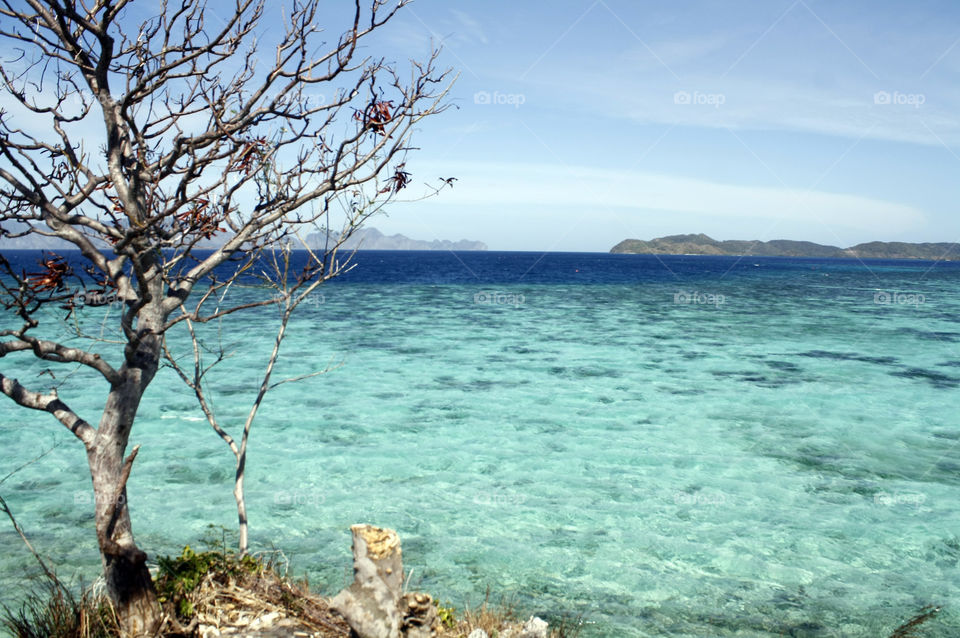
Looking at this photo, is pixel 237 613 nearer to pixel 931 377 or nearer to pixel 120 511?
pixel 120 511

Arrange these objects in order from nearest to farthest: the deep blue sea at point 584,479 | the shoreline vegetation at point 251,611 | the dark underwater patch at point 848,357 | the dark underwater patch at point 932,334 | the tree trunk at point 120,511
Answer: the tree trunk at point 120,511 → the shoreline vegetation at point 251,611 → the deep blue sea at point 584,479 → the dark underwater patch at point 848,357 → the dark underwater patch at point 932,334

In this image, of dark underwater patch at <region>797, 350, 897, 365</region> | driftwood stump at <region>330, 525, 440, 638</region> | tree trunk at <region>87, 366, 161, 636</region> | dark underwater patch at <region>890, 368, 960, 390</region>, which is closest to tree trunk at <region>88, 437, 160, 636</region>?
tree trunk at <region>87, 366, 161, 636</region>

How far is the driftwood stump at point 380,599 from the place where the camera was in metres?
3.80

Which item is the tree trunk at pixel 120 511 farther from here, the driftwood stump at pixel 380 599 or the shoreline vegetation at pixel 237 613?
the driftwood stump at pixel 380 599

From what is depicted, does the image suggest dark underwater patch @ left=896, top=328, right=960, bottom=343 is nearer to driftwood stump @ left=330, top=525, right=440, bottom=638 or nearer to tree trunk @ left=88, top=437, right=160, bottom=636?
driftwood stump @ left=330, top=525, right=440, bottom=638

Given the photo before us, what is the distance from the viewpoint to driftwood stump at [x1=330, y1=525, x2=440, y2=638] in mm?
3801

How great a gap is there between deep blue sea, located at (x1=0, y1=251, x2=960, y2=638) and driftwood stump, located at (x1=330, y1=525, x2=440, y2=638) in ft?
6.92

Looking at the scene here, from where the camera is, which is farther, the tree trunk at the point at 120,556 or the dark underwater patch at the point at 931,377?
the dark underwater patch at the point at 931,377

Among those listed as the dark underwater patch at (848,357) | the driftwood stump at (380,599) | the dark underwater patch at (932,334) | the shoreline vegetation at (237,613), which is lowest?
the dark underwater patch at (848,357)

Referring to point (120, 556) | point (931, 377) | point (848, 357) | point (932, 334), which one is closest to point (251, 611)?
point (120, 556)

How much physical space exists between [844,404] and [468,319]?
1713 centimetres

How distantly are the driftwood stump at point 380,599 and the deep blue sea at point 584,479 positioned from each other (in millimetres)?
2110

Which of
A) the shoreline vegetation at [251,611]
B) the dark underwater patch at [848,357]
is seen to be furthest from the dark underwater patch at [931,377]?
the shoreline vegetation at [251,611]

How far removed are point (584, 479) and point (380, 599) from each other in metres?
6.42
